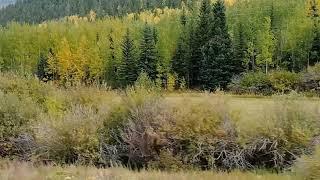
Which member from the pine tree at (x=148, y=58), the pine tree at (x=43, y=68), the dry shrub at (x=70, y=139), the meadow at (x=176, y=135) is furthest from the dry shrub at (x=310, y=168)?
the pine tree at (x=43, y=68)

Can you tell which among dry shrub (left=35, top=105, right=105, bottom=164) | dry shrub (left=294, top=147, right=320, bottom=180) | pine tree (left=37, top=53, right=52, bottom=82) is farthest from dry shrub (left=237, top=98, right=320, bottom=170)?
pine tree (left=37, top=53, right=52, bottom=82)

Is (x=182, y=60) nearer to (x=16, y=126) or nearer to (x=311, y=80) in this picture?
(x=311, y=80)

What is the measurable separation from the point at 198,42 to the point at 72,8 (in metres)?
→ 125

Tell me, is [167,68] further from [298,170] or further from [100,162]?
[298,170]

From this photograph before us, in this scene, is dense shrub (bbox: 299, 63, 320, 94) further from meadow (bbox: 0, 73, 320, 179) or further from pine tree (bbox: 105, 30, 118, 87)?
pine tree (bbox: 105, 30, 118, 87)

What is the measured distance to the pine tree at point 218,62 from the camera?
2194 inches

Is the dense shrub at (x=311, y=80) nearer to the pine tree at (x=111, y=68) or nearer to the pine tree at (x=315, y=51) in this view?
the pine tree at (x=315, y=51)

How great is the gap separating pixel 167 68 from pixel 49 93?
39815mm

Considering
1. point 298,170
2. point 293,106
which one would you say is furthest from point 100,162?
point 298,170

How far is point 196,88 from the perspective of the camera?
2290 inches

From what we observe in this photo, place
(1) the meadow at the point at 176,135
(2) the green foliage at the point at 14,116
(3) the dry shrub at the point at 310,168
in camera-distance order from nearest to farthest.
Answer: (3) the dry shrub at the point at 310,168 → (1) the meadow at the point at 176,135 → (2) the green foliage at the point at 14,116

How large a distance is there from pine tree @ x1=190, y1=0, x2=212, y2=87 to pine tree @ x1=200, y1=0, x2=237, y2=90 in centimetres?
206

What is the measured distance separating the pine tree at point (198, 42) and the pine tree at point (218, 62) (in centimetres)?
206

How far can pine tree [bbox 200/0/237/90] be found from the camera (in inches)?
2194
